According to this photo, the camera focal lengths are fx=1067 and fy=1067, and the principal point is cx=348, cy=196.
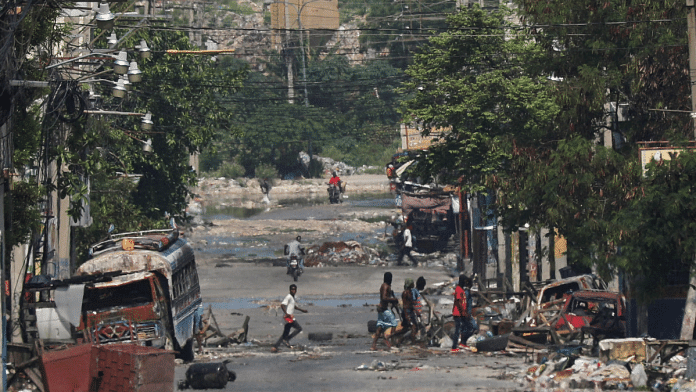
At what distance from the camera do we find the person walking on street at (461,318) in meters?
20.6

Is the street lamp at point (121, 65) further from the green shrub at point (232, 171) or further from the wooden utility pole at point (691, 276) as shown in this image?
the green shrub at point (232, 171)

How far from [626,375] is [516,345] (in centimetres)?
452

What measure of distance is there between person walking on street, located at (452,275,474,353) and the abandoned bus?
5.12 metres

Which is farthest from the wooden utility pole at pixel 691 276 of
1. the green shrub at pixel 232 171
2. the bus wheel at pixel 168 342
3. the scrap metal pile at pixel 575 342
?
the green shrub at pixel 232 171

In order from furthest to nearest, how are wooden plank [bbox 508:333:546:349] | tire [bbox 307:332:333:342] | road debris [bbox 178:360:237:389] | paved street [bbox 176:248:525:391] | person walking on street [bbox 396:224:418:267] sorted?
person walking on street [bbox 396:224:418:267]
tire [bbox 307:332:333:342]
wooden plank [bbox 508:333:546:349]
paved street [bbox 176:248:525:391]
road debris [bbox 178:360:237:389]

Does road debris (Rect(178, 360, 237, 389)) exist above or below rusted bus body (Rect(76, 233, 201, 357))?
below

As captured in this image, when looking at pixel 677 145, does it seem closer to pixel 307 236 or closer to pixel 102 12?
pixel 102 12

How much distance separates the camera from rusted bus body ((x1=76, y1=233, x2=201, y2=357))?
1920 cm

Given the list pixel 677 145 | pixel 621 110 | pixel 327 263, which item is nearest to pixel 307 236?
pixel 327 263

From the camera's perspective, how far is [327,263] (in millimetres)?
39250

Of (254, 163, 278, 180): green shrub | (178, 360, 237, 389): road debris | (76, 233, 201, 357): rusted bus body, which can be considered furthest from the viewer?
(254, 163, 278, 180): green shrub

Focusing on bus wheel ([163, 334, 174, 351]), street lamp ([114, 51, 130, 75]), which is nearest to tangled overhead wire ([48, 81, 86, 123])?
street lamp ([114, 51, 130, 75])

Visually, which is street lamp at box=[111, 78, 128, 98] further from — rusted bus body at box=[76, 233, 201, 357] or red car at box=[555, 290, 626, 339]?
red car at box=[555, 290, 626, 339]

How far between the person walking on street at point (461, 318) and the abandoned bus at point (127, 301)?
16.8ft
